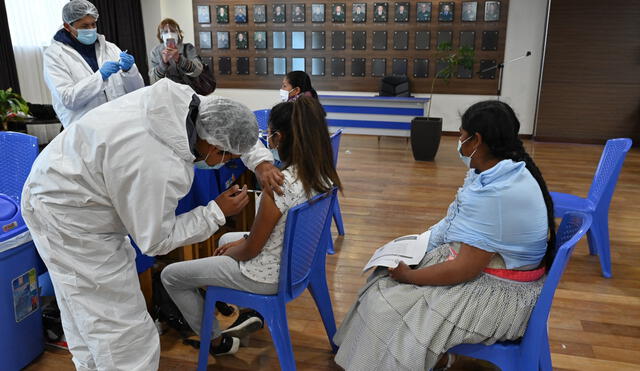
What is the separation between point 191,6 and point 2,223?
7518mm

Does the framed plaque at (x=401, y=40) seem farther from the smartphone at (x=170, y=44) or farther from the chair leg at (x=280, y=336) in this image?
the chair leg at (x=280, y=336)

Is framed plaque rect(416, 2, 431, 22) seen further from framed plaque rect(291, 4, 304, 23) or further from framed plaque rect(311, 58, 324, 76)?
framed plaque rect(291, 4, 304, 23)

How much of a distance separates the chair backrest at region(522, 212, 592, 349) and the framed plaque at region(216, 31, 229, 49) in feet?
25.5

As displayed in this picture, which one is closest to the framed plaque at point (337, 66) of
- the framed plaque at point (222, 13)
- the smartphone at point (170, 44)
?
the framed plaque at point (222, 13)

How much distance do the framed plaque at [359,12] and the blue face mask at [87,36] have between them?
5.76 metres

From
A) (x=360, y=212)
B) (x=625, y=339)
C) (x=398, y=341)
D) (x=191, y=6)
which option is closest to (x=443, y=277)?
(x=398, y=341)

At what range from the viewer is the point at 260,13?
819cm

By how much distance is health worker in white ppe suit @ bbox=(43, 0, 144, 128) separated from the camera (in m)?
2.50

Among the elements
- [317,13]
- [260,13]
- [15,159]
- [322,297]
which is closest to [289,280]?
[322,297]

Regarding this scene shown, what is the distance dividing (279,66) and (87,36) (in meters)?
5.86

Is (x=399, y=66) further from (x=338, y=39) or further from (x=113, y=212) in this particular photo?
(x=113, y=212)

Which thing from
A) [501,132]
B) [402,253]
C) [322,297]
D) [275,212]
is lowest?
[322,297]

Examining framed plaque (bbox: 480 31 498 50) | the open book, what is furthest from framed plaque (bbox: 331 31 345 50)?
the open book

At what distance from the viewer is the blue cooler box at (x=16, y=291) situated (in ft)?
5.76
